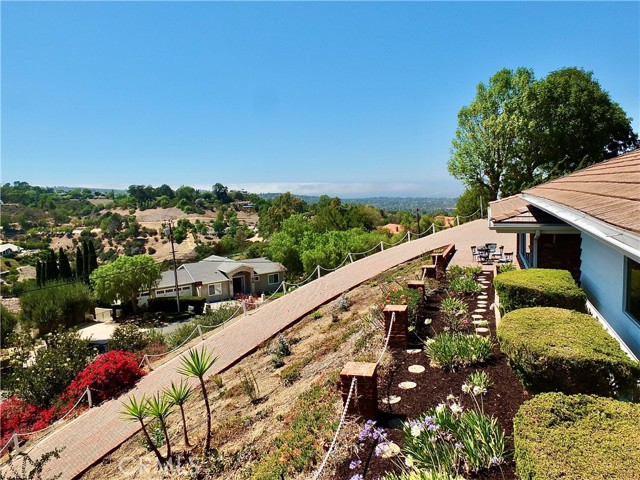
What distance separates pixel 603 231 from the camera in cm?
351

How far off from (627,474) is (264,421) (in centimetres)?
465

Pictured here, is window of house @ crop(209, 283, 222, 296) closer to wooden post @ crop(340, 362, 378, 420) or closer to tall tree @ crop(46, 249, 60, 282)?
tall tree @ crop(46, 249, 60, 282)

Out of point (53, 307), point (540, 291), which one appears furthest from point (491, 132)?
point (53, 307)

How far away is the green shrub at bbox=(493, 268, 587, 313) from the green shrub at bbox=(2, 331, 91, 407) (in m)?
13.1

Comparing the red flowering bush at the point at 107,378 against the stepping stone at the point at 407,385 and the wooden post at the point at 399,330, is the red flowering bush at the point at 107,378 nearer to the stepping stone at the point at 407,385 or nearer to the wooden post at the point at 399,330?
the wooden post at the point at 399,330

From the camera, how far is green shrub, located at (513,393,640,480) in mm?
2064

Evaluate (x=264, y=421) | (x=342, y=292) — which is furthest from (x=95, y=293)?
(x=264, y=421)

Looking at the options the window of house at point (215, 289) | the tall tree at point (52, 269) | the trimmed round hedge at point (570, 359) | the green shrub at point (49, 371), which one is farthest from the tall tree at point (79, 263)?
the trimmed round hedge at point (570, 359)

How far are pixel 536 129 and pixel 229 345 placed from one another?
77.1 ft

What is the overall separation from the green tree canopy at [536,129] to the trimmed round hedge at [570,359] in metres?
23.6

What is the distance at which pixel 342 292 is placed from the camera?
43.3ft

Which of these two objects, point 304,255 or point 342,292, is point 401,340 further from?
point 304,255

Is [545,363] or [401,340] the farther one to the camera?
[401,340]

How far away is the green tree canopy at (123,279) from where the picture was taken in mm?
30672
